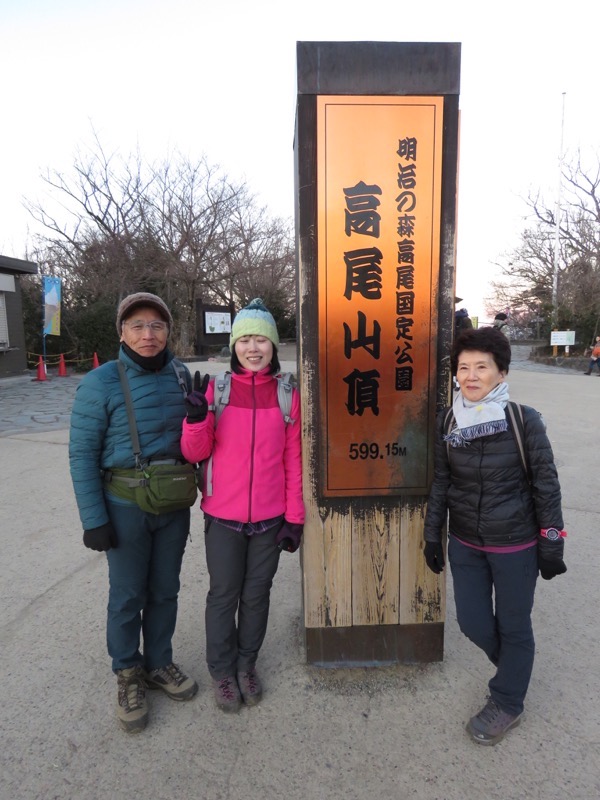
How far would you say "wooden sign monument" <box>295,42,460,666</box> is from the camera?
2.13 metres

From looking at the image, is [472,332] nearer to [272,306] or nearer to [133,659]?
[133,659]

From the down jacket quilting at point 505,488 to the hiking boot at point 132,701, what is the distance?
60.8 inches

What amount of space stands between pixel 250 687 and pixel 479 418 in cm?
156

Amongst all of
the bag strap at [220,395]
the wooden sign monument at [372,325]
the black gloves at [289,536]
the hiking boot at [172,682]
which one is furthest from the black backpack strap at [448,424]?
the hiking boot at [172,682]

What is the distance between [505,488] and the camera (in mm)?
2010

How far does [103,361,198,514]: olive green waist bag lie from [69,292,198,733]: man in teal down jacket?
2 cm

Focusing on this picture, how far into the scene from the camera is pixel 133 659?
7.64 ft

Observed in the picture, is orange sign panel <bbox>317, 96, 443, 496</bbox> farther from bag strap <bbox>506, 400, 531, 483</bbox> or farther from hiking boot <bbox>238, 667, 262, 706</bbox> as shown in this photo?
hiking boot <bbox>238, 667, 262, 706</bbox>

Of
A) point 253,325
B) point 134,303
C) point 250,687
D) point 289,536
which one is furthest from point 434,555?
point 134,303

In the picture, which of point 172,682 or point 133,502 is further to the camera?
point 172,682

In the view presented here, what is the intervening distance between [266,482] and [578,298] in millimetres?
24241

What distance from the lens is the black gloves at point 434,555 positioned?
225 cm

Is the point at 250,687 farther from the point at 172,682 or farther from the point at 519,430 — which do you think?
the point at 519,430

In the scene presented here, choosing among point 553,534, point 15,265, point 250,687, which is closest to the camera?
point 553,534
